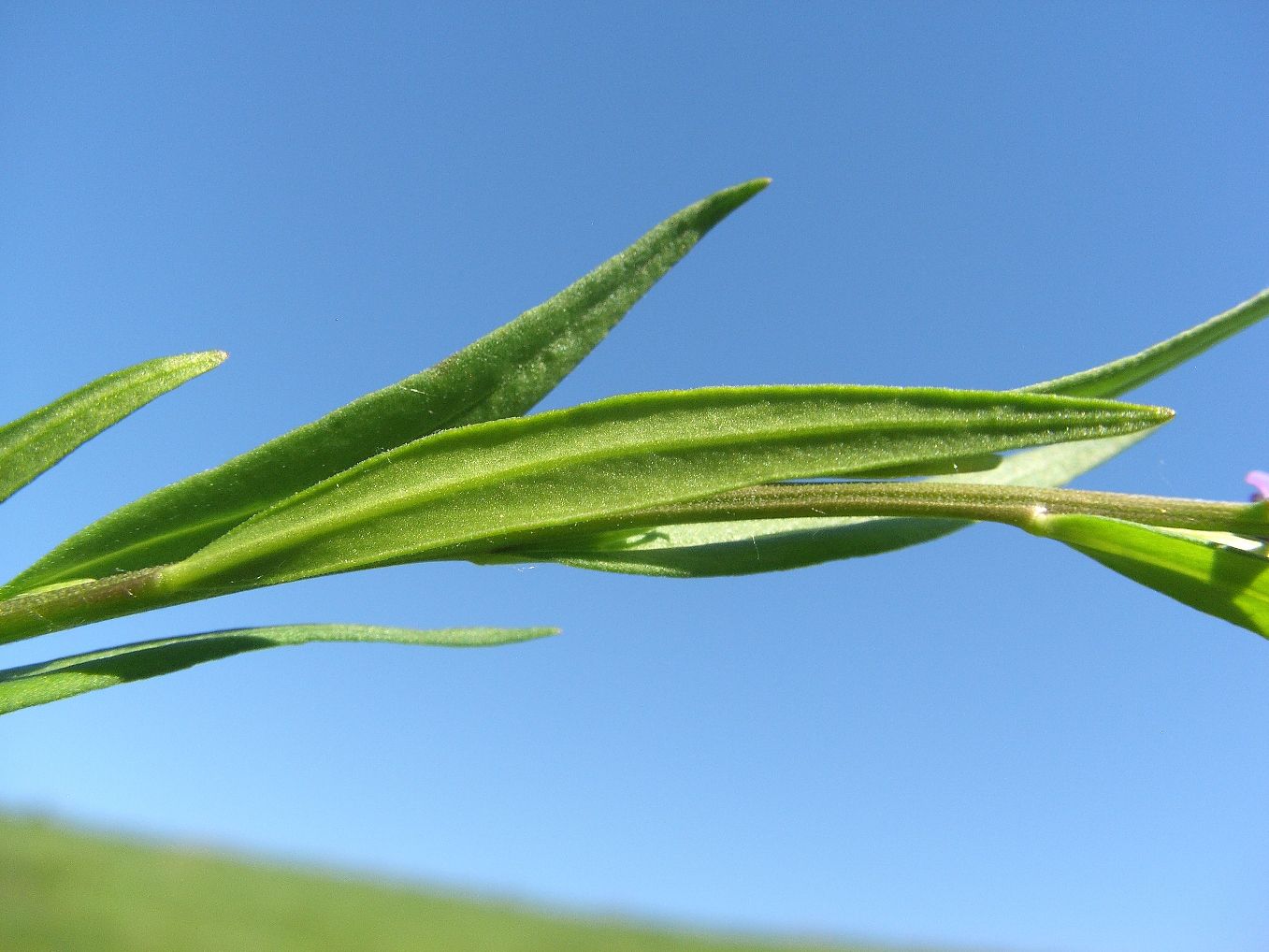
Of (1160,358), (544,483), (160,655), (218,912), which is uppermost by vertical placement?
(1160,358)

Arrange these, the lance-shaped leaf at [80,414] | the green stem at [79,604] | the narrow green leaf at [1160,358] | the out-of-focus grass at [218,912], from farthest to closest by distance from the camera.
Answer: the out-of-focus grass at [218,912], the narrow green leaf at [1160,358], the lance-shaped leaf at [80,414], the green stem at [79,604]

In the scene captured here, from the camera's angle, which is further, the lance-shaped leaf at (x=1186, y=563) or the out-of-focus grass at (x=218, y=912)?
the out-of-focus grass at (x=218, y=912)

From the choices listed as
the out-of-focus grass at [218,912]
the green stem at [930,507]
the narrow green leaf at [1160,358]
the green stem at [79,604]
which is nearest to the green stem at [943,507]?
the green stem at [930,507]

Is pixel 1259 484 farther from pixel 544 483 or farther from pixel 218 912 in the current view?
pixel 218 912

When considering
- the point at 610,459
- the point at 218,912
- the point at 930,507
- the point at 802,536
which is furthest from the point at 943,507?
the point at 218,912

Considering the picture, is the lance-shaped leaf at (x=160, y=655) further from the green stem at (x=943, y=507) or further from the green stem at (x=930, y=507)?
the green stem at (x=943, y=507)

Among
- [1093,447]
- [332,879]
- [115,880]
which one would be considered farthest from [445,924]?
[1093,447]
